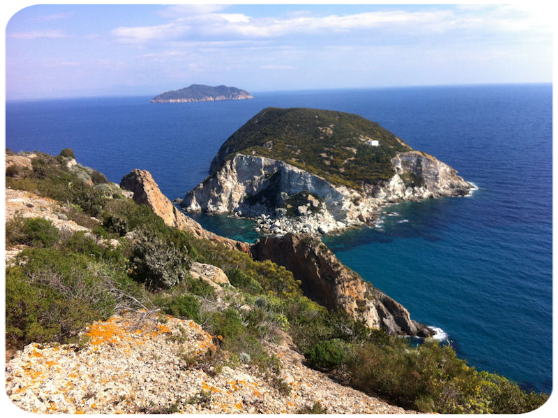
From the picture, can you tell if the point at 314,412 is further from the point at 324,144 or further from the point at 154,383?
the point at 324,144

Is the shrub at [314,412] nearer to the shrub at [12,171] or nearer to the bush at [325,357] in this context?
the bush at [325,357]

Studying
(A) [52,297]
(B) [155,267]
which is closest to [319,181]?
(B) [155,267]

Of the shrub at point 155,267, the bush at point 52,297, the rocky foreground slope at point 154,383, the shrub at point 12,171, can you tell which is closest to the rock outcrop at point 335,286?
the shrub at point 155,267

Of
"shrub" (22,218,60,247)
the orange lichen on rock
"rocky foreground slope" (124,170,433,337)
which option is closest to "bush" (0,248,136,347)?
the orange lichen on rock

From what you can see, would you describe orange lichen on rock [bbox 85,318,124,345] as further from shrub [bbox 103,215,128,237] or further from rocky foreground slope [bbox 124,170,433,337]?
rocky foreground slope [bbox 124,170,433,337]

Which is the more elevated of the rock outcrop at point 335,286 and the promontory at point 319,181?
the promontory at point 319,181

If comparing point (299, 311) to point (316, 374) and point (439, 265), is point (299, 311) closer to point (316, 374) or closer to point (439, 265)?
point (316, 374)
